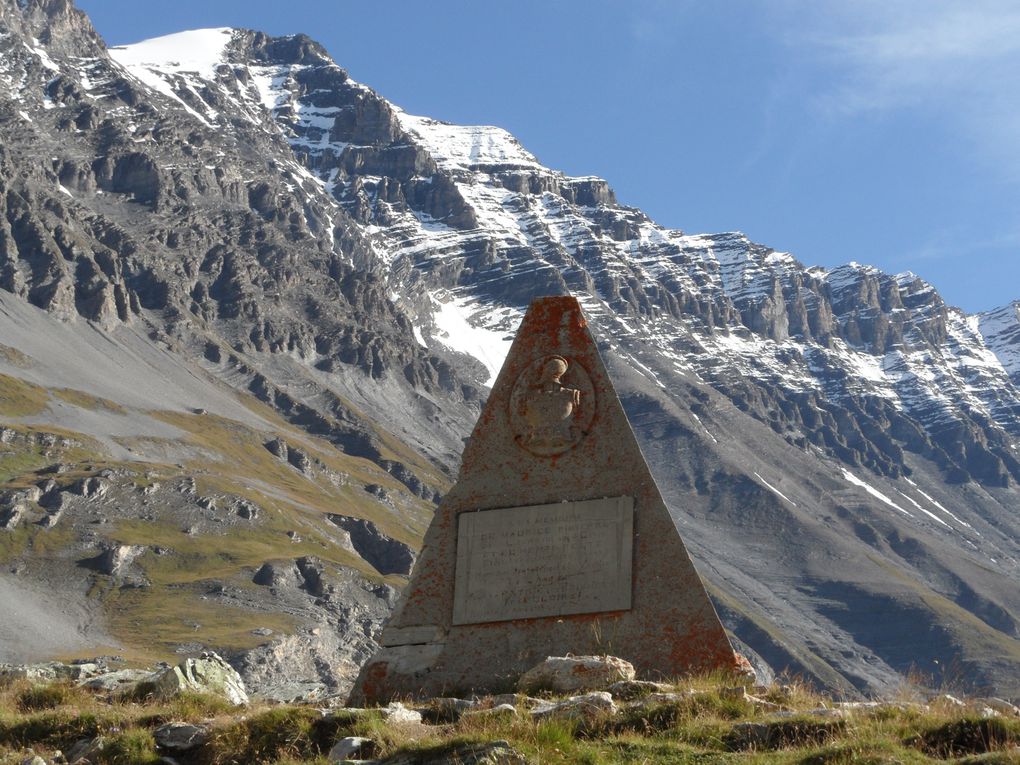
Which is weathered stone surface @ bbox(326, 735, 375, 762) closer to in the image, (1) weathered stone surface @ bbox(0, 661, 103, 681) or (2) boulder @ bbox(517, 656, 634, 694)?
(2) boulder @ bbox(517, 656, 634, 694)

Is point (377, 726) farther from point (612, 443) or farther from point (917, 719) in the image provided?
point (612, 443)

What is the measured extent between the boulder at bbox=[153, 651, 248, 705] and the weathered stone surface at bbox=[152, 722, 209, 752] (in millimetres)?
1966

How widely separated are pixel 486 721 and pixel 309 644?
15878 cm

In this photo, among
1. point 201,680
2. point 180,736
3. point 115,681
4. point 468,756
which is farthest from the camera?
point 115,681

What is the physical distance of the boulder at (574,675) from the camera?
14203mm

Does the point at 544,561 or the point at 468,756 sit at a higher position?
the point at 544,561

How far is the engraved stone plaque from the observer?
676 inches

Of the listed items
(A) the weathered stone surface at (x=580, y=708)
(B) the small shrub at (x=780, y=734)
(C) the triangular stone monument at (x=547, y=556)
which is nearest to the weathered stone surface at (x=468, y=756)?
(A) the weathered stone surface at (x=580, y=708)

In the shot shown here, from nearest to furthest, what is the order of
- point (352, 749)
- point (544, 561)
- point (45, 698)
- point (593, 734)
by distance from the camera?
point (352, 749)
point (593, 734)
point (45, 698)
point (544, 561)

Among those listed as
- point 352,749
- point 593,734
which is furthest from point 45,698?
point 593,734

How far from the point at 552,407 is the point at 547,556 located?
1898 millimetres

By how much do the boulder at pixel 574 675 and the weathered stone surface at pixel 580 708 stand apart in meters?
1.36

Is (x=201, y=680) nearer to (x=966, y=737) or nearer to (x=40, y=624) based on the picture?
(x=966, y=737)

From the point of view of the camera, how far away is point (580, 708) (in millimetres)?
12391
